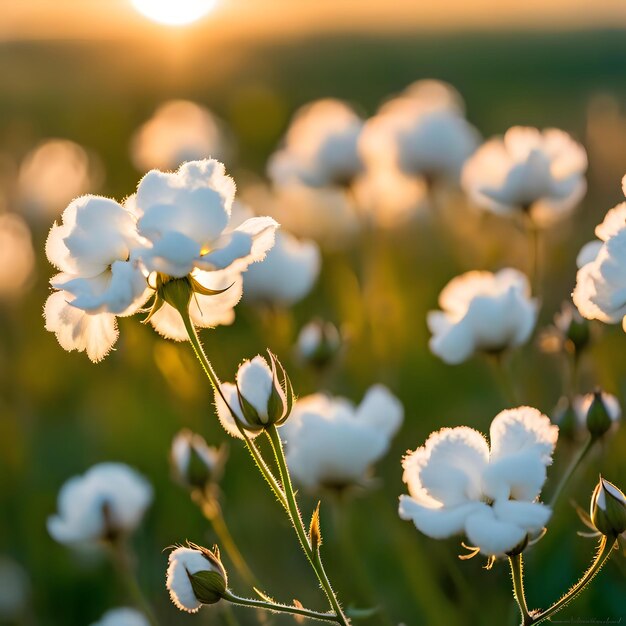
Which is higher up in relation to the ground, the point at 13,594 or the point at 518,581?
the point at 518,581

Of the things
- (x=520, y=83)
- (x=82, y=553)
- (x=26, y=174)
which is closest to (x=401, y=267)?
(x=26, y=174)

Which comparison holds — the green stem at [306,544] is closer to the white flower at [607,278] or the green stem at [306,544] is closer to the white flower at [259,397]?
the white flower at [259,397]

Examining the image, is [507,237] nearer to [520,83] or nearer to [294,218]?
[294,218]

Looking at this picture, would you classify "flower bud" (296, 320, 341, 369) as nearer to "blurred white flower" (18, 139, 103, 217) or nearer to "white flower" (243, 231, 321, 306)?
"white flower" (243, 231, 321, 306)

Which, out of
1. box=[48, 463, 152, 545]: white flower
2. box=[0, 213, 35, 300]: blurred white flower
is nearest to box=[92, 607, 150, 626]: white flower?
box=[48, 463, 152, 545]: white flower

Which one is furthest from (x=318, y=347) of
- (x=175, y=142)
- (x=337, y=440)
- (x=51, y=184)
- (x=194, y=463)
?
(x=51, y=184)

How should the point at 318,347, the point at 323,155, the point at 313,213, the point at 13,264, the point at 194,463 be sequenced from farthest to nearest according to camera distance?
the point at 313,213 → the point at 13,264 → the point at 323,155 → the point at 318,347 → the point at 194,463

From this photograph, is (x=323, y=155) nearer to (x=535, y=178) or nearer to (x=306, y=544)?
(x=535, y=178)
